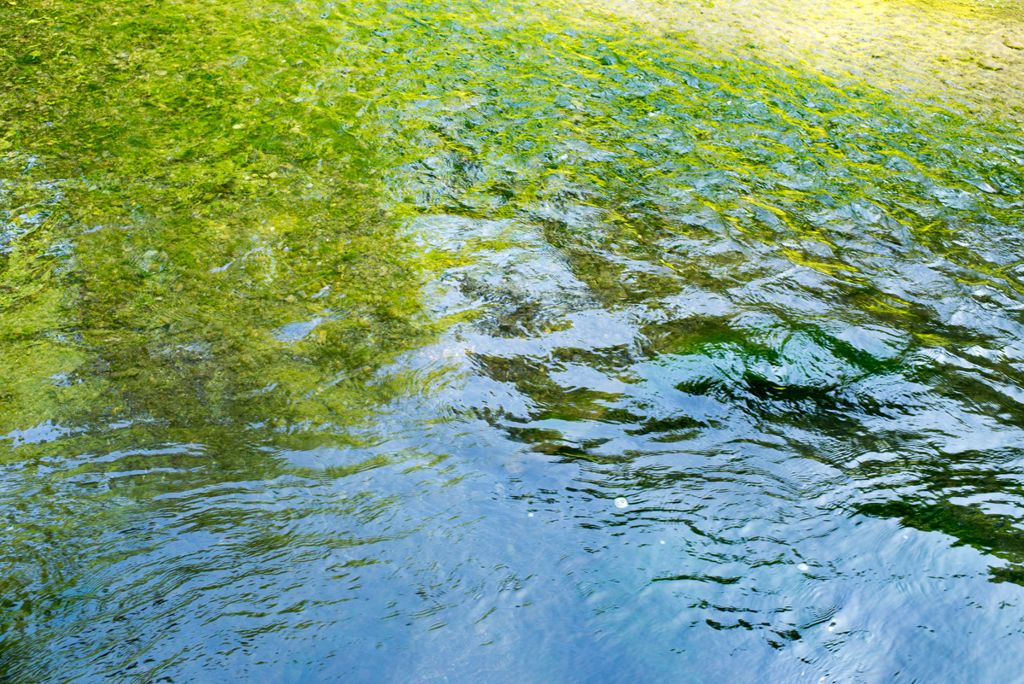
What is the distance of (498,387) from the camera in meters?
4.15

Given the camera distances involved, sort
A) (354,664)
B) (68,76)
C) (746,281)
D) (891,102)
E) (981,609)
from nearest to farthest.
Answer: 1. (354,664)
2. (981,609)
3. (746,281)
4. (68,76)
5. (891,102)

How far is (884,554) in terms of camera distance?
334 cm

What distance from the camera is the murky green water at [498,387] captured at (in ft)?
9.87

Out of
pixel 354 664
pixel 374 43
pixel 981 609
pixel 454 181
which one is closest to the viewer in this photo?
pixel 354 664

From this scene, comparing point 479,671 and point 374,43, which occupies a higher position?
point 374,43

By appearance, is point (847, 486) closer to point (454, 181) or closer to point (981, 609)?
point (981, 609)

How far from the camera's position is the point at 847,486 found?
3613 mm

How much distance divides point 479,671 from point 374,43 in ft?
25.4

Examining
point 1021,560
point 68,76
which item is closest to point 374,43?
point 68,76

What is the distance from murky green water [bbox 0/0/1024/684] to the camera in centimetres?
301

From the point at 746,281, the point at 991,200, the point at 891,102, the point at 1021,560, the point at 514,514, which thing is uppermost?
the point at 891,102

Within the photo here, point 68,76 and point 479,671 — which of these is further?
point 68,76

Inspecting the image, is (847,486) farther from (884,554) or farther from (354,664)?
(354,664)

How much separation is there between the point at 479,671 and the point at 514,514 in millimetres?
791
